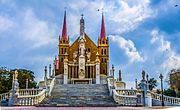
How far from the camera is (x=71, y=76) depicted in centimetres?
6066

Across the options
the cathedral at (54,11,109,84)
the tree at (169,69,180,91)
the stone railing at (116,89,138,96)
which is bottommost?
the stone railing at (116,89,138,96)

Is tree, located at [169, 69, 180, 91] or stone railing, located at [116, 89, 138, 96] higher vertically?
tree, located at [169, 69, 180, 91]

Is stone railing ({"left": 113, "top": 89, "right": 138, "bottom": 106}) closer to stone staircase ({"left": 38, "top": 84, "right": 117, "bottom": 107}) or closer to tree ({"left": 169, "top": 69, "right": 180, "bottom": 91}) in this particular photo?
stone staircase ({"left": 38, "top": 84, "right": 117, "bottom": 107})

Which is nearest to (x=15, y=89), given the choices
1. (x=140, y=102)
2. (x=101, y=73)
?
(x=140, y=102)

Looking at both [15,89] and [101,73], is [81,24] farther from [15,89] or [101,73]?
[15,89]

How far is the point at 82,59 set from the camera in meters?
61.2

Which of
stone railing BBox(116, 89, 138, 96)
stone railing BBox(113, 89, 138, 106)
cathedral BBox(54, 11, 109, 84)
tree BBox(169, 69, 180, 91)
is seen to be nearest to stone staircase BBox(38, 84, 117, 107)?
stone railing BBox(113, 89, 138, 106)

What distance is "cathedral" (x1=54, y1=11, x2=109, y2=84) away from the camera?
5978cm

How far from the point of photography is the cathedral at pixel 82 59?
59.8 m

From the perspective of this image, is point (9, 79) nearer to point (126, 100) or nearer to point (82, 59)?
point (82, 59)

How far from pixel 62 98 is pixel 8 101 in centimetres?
525

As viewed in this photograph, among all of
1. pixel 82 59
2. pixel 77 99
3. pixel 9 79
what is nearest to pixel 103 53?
pixel 82 59

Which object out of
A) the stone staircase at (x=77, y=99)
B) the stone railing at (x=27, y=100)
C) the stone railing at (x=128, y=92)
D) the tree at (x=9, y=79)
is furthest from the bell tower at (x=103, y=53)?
the stone railing at (x=27, y=100)

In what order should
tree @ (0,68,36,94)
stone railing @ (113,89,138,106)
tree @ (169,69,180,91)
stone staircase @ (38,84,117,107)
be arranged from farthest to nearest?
tree @ (169,69,180,91) < tree @ (0,68,36,94) < stone railing @ (113,89,138,106) < stone staircase @ (38,84,117,107)
